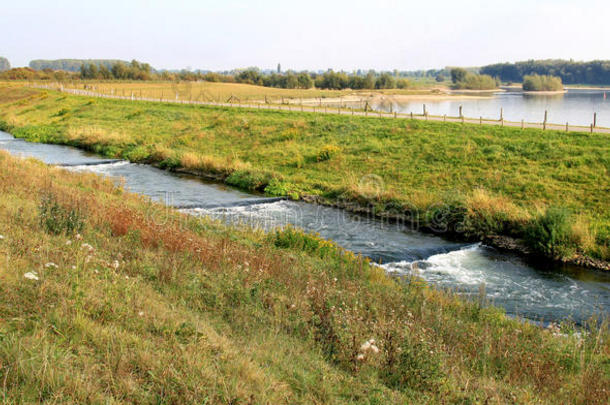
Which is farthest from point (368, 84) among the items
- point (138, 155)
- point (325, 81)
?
point (138, 155)

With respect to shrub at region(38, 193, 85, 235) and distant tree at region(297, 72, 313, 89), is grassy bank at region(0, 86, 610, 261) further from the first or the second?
distant tree at region(297, 72, 313, 89)

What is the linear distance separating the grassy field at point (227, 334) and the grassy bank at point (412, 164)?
31.6 feet

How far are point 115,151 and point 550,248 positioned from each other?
99.2 ft

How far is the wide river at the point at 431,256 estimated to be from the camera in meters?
12.9

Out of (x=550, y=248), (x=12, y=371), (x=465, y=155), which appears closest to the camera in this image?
(x=12, y=371)

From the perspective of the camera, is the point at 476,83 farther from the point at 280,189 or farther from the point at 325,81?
the point at 280,189

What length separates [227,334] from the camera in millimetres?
6137

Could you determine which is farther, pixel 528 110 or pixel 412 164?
pixel 528 110

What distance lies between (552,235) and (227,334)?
46.6 feet

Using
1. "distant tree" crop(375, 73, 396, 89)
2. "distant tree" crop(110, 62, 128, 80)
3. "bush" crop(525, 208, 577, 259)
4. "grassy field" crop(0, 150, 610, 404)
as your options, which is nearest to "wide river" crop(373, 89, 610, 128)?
"distant tree" crop(375, 73, 396, 89)

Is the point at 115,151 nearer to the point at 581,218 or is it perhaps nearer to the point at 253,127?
the point at 253,127

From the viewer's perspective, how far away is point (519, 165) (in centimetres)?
2467

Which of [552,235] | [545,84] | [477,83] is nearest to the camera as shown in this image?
[552,235]

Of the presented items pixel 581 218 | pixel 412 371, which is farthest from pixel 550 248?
pixel 412 371
